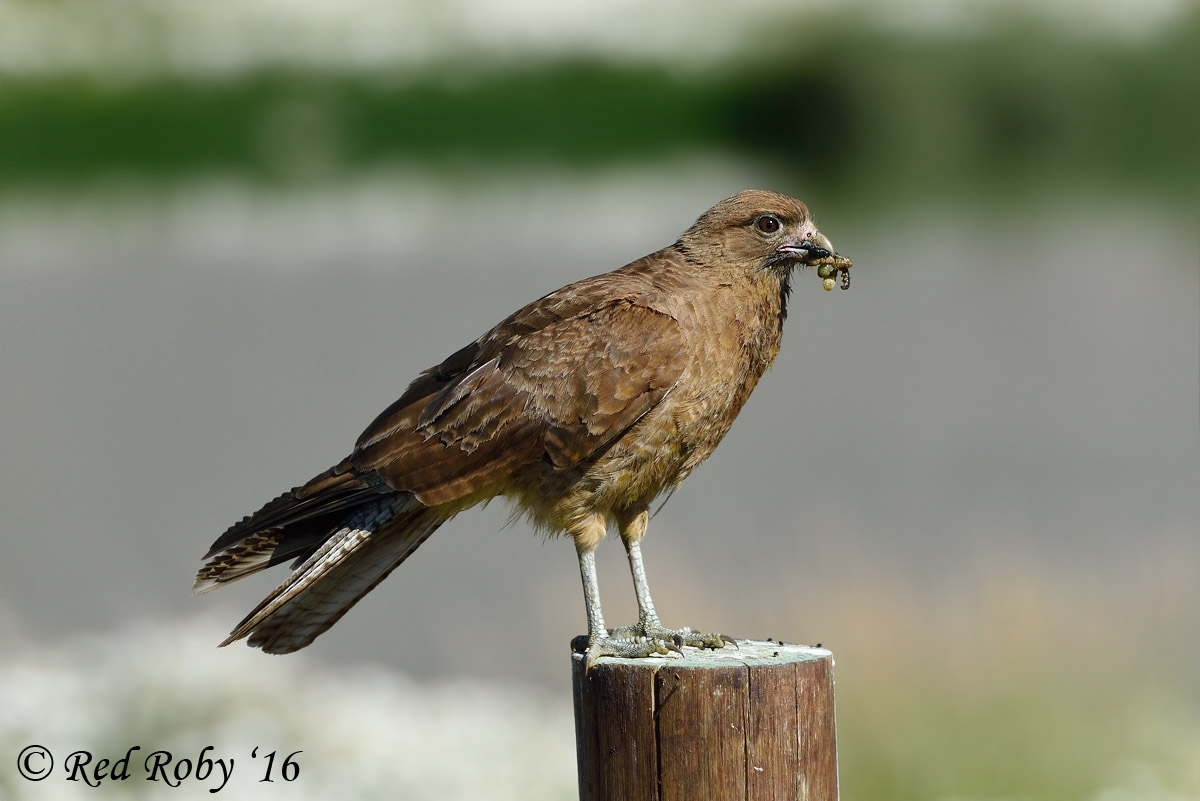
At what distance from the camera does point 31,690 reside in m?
6.83

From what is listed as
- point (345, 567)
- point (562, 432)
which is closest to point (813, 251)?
point (562, 432)

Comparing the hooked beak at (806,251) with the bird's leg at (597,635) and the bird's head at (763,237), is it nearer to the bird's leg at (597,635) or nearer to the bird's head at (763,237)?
the bird's head at (763,237)

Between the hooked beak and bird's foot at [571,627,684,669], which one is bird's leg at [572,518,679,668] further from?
the hooked beak

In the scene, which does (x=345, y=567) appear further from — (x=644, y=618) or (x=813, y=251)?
(x=813, y=251)

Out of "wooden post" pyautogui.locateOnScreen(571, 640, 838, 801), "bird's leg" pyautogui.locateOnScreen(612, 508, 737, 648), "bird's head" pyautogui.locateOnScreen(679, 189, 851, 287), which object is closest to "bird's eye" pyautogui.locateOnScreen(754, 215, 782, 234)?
"bird's head" pyautogui.locateOnScreen(679, 189, 851, 287)

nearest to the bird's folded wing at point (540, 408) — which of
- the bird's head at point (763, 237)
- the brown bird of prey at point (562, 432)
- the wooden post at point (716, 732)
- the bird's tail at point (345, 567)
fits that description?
the brown bird of prey at point (562, 432)

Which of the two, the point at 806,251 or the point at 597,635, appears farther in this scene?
the point at 806,251

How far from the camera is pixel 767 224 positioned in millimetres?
4945

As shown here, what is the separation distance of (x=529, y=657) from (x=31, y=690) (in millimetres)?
2455

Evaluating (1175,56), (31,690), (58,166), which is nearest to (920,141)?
(1175,56)

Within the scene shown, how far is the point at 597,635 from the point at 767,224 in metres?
1.52

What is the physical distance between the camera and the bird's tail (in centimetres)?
466

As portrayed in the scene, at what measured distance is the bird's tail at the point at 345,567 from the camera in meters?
4.66

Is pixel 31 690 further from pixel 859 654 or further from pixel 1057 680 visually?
pixel 1057 680
